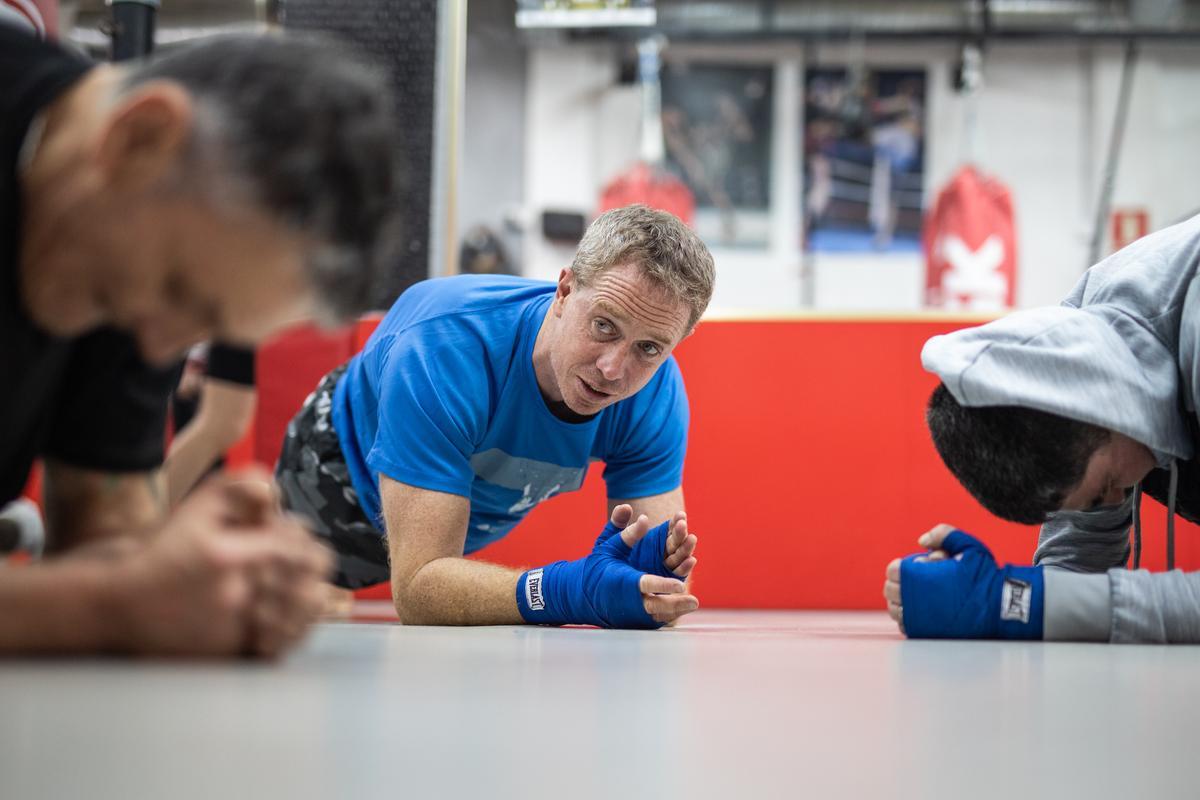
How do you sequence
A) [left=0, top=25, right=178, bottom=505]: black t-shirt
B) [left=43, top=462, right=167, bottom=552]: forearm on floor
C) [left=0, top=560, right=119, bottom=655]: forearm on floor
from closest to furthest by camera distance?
1. [left=0, top=560, right=119, bottom=655]: forearm on floor
2. [left=0, top=25, right=178, bottom=505]: black t-shirt
3. [left=43, top=462, right=167, bottom=552]: forearm on floor

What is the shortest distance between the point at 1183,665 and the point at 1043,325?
0.47m

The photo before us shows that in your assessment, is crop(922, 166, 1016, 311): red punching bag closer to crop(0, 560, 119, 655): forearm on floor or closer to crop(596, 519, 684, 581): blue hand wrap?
crop(596, 519, 684, 581): blue hand wrap

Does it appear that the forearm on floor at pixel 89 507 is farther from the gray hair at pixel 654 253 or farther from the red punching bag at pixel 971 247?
the red punching bag at pixel 971 247

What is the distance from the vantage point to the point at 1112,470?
137cm

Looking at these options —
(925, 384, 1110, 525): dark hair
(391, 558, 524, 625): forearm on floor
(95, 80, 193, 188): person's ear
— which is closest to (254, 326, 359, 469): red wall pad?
(391, 558, 524, 625): forearm on floor

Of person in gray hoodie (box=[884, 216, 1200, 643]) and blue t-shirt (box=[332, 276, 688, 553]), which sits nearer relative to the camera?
person in gray hoodie (box=[884, 216, 1200, 643])

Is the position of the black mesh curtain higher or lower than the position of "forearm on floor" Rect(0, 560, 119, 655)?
higher

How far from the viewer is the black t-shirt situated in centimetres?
76

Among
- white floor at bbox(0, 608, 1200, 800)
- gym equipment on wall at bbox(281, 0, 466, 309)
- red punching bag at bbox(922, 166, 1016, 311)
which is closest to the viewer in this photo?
white floor at bbox(0, 608, 1200, 800)

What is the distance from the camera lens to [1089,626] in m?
1.26

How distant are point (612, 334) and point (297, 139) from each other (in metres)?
1.12

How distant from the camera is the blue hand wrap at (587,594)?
1.51 m

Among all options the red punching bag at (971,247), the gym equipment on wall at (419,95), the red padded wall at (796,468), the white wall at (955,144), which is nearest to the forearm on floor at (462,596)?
the red padded wall at (796,468)

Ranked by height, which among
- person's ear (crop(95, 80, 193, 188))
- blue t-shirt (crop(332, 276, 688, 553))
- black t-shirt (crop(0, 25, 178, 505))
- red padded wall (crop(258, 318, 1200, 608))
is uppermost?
person's ear (crop(95, 80, 193, 188))
